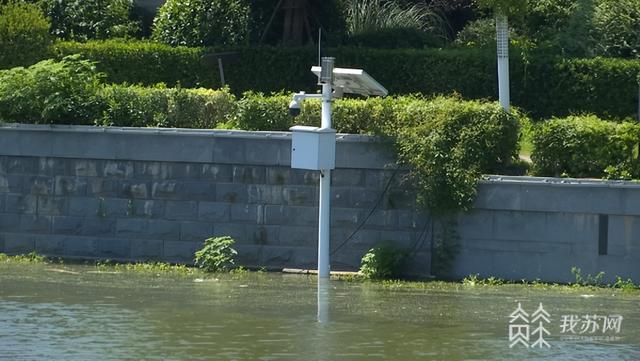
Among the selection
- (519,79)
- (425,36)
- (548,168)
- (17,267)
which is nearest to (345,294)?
(548,168)

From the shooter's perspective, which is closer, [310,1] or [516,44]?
[516,44]

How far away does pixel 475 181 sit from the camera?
1600cm

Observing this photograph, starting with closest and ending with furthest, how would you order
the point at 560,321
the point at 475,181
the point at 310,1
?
the point at 560,321
the point at 475,181
the point at 310,1

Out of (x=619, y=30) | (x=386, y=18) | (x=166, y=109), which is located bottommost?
(x=166, y=109)

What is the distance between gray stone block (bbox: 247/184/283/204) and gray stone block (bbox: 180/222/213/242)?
0.71 m

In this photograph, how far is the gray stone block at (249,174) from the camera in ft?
55.5

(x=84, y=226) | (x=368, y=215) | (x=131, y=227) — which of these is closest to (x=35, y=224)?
(x=84, y=226)

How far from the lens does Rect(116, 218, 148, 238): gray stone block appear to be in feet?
56.4

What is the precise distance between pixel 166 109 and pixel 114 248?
2.15 meters

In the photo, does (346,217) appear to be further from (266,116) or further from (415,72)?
(415,72)

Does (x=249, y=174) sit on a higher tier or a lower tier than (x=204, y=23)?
lower

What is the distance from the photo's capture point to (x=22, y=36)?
2144cm

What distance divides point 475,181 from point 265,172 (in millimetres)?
2945

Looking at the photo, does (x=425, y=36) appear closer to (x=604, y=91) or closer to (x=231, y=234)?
(x=604, y=91)
